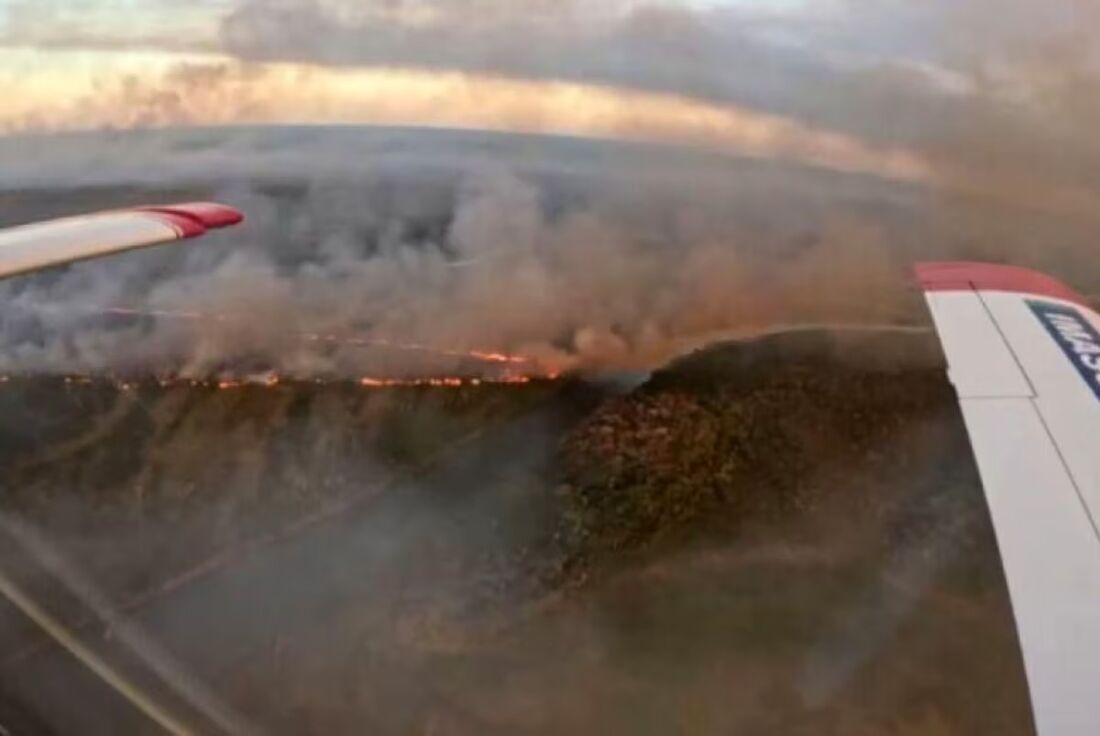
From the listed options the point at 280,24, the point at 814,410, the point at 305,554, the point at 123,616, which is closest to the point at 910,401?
the point at 814,410

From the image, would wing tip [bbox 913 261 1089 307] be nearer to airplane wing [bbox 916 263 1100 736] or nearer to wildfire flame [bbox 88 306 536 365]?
airplane wing [bbox 916 263 1100 736]

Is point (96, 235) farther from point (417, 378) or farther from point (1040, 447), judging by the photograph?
point (1040, 447)

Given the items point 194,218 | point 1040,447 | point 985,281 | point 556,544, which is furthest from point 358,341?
point 1040,447

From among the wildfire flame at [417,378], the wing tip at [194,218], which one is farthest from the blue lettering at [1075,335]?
the wing tip at [194,218]

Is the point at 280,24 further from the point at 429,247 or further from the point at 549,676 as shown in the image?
the point at 549,676

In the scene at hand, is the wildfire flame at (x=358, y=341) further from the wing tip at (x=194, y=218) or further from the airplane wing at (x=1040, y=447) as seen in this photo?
the airplane wing at (x=1040, y=447)
